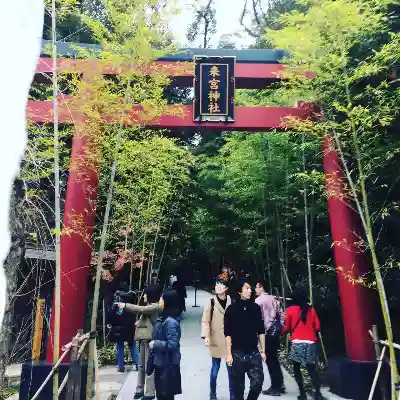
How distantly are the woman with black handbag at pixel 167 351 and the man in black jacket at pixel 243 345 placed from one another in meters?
0.51

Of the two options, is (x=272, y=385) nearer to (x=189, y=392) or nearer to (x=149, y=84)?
(x=189, y=392)

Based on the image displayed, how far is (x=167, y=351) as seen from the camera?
393cm

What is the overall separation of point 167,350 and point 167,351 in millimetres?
20

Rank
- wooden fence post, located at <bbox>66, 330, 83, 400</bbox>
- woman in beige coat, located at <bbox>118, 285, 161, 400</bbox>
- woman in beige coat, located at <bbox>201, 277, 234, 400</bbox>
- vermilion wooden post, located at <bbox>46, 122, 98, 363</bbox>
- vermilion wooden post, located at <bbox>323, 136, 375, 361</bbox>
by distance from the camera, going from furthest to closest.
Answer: vermilion wooden post, located at <bbox>46, 122, 98, 363</bbox>
vermilion wooden post, located at <bbox>323, 136, 375, 361</bbox>
woman in beige coat, located at <bbox>118, 285, 161, 400</bbox>
woman in beige coat, located at <bbox>201, 277, 234, 400</bbox>
wooden fence post, located at <bbox>66, 330, 83, 400</bbox>

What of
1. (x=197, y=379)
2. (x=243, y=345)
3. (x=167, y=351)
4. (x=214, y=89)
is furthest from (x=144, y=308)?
(x=214, y=89)

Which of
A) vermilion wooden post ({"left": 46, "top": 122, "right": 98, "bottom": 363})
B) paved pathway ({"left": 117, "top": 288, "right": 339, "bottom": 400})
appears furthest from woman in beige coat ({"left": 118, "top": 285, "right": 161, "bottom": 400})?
vermilion wooden post ({"left": 46, "top": 122, "right": 98, "bottom": 363})

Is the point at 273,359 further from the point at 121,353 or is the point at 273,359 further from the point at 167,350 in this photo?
the point at 121,353

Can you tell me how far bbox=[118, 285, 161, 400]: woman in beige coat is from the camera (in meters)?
4.73

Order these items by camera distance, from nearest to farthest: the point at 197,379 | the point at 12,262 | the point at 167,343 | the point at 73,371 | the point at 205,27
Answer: the point at 12,262
the point at 167,343
the point at 73,371
the point at 197,379
the point at 205,27

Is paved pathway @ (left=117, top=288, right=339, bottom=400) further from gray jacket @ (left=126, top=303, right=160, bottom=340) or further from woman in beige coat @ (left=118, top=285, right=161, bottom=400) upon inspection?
gray jacket @ (left=126, top=303, right=160, bottom=340)

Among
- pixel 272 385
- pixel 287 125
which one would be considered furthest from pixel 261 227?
pixel 272 385

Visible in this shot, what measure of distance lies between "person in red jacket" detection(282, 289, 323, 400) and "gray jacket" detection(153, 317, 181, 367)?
148 centimetres

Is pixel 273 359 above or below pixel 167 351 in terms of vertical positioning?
below

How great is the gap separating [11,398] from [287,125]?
5.41 meters
